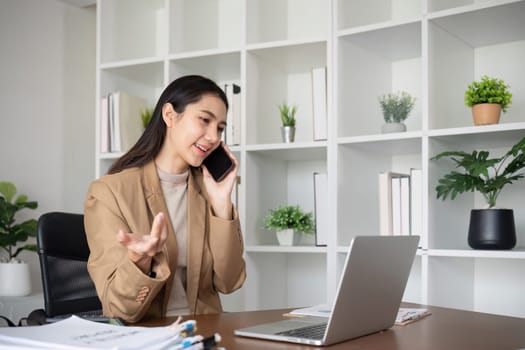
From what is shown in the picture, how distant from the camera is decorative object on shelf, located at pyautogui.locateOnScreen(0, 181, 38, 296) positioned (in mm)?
3240

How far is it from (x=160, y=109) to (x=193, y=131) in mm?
147

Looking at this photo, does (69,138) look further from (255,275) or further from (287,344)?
(287,344)

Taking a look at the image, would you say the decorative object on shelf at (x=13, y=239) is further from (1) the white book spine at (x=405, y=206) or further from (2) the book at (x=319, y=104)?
(1) the white book spine at (x=405, y=206)

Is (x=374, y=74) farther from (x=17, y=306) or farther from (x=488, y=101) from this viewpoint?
(x=17, y=306)

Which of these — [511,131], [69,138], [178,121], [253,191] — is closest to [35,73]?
[69,138]

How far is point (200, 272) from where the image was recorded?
203cm

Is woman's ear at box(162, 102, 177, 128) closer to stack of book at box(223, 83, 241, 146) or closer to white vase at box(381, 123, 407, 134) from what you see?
stack of book at box(223, 83, 241, 146)

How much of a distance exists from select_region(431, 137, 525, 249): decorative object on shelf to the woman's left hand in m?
0.89

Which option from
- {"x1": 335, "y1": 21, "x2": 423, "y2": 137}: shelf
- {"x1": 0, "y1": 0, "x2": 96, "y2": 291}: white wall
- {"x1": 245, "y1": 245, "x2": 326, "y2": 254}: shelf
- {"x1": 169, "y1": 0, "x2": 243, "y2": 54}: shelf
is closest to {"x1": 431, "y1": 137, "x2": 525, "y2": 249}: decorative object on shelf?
{"x1": 335, "y1": 21, "x2": 423, "y2": 137}: shelf

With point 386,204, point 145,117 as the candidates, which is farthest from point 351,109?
point 145,117

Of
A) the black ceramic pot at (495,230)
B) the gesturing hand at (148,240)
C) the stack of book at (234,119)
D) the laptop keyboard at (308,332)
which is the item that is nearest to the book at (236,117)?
the stack of book at (234,119)

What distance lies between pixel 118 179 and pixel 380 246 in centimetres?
93

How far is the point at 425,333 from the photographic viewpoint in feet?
4.63

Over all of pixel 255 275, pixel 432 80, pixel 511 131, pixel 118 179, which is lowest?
pixel 255 275
